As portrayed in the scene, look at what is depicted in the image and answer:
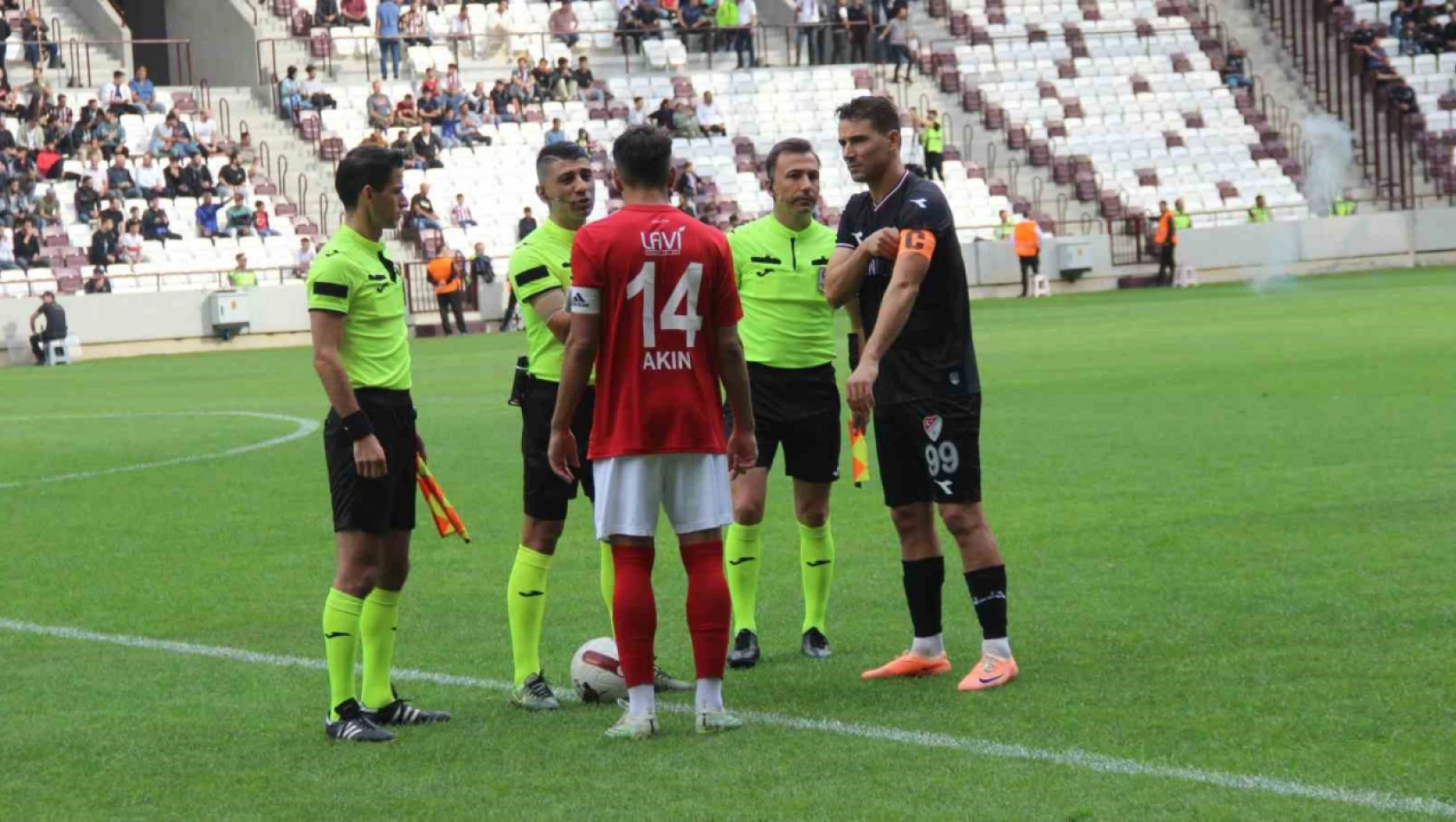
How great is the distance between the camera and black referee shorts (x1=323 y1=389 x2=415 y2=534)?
7.01m

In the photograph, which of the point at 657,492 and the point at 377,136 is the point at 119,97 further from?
the point at 657,492

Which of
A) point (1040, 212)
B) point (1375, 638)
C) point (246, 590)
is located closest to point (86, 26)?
point (1040, 212)

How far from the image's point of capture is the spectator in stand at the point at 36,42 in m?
40.1

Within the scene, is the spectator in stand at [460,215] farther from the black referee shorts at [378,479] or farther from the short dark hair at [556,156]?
the black referee shorts at [378,479]

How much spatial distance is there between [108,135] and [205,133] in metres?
2.39

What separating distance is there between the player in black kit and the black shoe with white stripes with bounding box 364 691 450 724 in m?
1.62

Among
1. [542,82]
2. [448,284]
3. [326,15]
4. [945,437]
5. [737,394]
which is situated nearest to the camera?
[737,394]

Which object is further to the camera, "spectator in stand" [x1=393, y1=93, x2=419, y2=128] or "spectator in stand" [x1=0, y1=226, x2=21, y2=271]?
"spectator in stand" [x1=393, y1=93, x2=419, y2=128]

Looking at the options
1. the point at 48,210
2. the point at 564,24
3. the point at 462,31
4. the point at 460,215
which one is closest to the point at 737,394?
the point at 48,210

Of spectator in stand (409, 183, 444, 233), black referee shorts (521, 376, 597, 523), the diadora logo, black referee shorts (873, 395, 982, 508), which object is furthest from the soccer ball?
spectator in stand (409, 183, 444, 233)

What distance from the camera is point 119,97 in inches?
1547

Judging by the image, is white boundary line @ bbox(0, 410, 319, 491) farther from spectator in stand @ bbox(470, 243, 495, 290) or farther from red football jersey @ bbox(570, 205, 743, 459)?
spectator in stand @ bbox(470, 243, 495, 290)

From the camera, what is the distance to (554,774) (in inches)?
248

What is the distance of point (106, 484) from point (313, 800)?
970 centimetres
